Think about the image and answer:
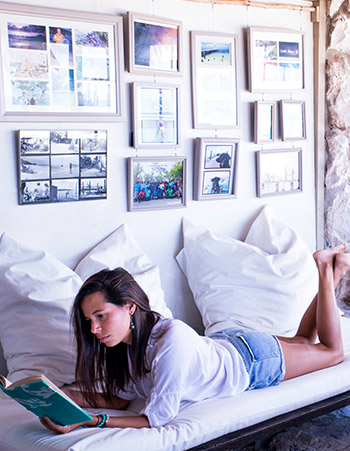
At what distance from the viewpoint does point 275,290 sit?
3.33m

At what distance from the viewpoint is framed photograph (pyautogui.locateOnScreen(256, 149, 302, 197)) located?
377cm

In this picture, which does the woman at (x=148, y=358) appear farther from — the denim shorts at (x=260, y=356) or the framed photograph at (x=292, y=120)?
the framed photograph at (x=292, y=120)

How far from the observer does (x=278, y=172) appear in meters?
3.87

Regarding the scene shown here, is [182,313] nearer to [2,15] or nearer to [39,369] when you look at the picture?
[39,369]

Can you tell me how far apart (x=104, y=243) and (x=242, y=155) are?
3.52 ft

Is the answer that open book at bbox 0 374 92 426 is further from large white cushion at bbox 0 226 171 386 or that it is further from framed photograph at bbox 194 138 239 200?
framed photograph at bbox 194 138 239 200

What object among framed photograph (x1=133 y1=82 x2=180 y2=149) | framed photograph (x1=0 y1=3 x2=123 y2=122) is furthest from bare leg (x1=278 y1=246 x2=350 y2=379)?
framed photograph (x1=0 y1=3 x2=123 y2=122)

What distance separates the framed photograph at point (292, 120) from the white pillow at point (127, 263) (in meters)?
1.26

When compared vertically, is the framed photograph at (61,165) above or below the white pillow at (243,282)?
above

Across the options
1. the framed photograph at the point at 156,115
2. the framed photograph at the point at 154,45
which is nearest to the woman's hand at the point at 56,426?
the framed photograph at the point at 156,115

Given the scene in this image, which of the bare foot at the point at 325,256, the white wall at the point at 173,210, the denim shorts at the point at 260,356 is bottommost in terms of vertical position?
the denim shorts at the point at 260,356

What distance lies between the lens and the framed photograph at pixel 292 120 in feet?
12.6

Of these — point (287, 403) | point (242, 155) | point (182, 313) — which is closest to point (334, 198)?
point (242, 155)

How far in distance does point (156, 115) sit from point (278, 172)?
0.96m
